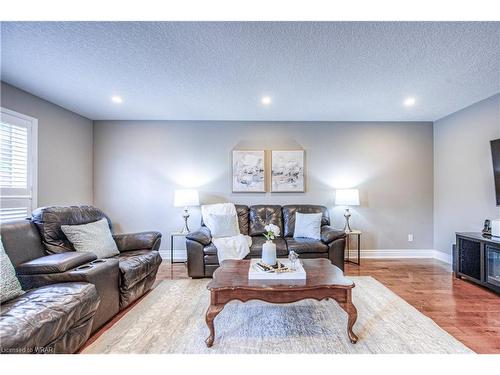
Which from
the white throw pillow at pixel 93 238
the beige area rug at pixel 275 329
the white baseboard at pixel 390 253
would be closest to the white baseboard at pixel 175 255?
the white baseboard at pixel 390 253

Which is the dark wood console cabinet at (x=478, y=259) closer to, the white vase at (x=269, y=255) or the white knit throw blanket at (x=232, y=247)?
the white vase at (x=269, y=255)

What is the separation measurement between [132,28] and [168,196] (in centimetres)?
295

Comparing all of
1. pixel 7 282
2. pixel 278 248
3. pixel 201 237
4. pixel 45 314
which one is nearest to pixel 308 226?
pixel 278 248

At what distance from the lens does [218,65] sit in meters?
2.45

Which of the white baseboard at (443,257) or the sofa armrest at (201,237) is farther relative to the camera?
the white baseboard at (443,257)

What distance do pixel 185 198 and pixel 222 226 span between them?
0.87 meters

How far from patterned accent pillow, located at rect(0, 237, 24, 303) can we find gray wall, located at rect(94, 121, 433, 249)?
8.81 ft

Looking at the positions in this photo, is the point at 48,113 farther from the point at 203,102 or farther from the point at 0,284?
the point at 0,284

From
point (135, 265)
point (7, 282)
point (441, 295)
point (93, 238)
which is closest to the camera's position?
point (7, 282)

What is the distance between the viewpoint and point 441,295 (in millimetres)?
2791

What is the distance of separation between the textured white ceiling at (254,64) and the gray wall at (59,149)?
0.59 feet

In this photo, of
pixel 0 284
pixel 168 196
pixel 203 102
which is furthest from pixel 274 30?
pixel 168 196

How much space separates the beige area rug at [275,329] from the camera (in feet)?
5.95

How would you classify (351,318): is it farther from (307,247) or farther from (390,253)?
(390,253)
